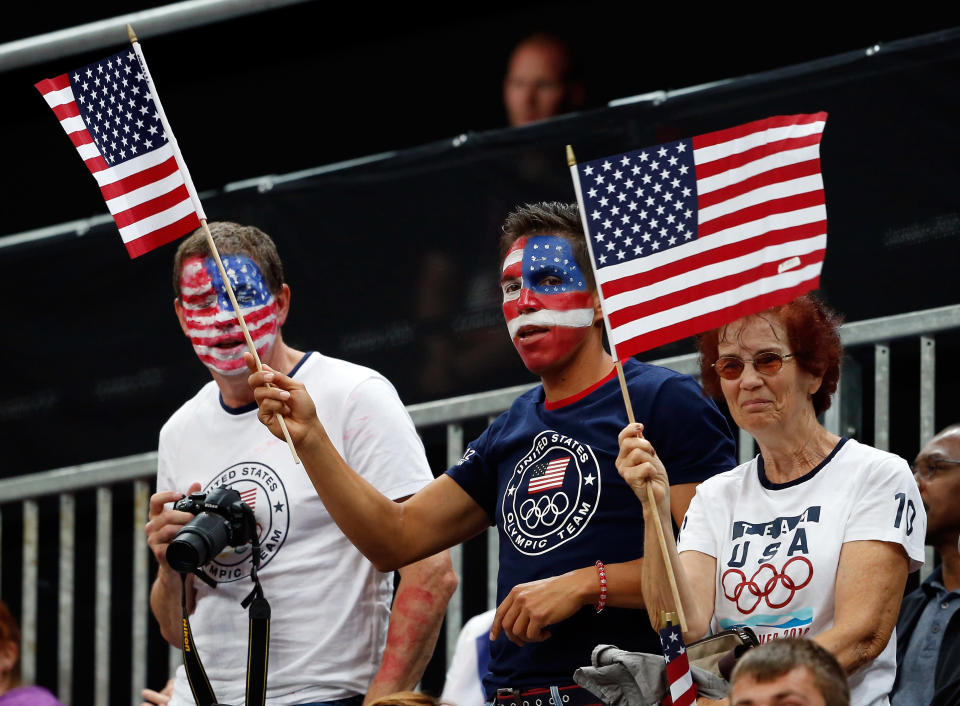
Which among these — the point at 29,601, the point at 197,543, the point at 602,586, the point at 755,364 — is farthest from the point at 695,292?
the point at 29,601

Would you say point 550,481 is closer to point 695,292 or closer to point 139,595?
point 695,292

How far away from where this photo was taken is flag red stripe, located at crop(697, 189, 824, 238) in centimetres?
420

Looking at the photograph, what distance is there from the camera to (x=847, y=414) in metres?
5.49

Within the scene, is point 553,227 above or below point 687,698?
above

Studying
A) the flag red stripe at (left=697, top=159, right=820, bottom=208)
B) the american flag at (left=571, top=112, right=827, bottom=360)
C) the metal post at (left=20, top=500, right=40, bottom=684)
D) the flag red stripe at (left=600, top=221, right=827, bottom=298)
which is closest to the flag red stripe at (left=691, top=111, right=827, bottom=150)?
the american flag at (left=571, top=112, right=827, bottom=360)

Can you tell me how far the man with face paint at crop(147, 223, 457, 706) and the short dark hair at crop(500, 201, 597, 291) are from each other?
25.2 inches

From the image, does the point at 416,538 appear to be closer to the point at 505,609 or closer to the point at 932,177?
the point at 505,609

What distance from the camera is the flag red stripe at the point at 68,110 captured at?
486 centimetres

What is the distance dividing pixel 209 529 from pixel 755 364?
62.0 inches

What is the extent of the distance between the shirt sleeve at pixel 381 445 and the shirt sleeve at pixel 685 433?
874 mm

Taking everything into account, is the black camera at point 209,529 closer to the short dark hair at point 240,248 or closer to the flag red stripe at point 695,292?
the short dark hair at point 240,248

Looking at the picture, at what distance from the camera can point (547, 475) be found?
4359mm

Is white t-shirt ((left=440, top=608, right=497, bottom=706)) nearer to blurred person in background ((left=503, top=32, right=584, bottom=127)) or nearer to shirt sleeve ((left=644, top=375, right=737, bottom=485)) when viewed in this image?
shirt sleeve ((left=644, top=375, right=737, bottom=485))

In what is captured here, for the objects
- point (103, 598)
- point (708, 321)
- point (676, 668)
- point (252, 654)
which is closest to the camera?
point (676, 668)
